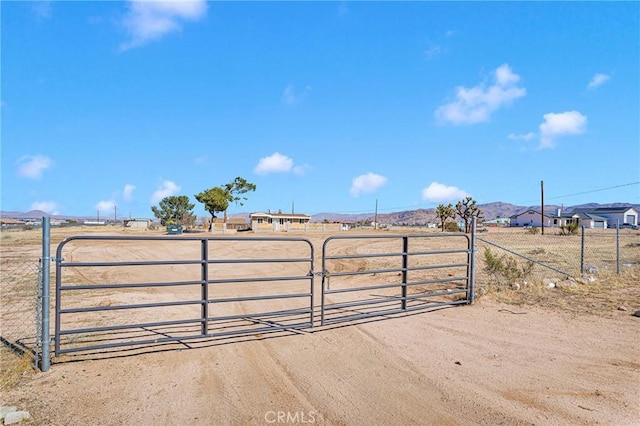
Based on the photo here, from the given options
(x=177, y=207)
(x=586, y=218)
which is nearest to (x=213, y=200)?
(x=177, y=207)

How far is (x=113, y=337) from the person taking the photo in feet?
20.9

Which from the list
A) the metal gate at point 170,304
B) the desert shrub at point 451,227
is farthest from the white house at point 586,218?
the metal gate at point 170,304

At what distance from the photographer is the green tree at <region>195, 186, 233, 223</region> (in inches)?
2564

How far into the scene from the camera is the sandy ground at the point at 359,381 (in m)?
4.00

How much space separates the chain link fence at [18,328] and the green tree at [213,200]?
51.5 m

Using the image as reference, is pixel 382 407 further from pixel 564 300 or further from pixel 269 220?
pixel 269 220

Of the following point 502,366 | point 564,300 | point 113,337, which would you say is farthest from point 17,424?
point 564,300

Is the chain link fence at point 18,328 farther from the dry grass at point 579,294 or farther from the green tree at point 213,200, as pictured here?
the green tree at point 213,200

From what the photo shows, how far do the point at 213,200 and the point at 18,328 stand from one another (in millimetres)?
59225

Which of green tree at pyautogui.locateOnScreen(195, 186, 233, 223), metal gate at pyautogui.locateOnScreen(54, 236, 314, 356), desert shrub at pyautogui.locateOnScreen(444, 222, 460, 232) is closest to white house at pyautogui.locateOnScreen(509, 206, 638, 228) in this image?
desert shrub at pyautogui.locateOnScreen(444, 222, 460, 232)

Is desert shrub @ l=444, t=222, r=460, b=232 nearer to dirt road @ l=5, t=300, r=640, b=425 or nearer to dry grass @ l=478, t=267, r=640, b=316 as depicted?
dry grass @ l=478, t=267, r=640, b=316

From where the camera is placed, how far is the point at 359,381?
15.8 ft

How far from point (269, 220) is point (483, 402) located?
81982mm

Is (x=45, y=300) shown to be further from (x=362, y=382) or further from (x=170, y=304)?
(x=362, y=382)
